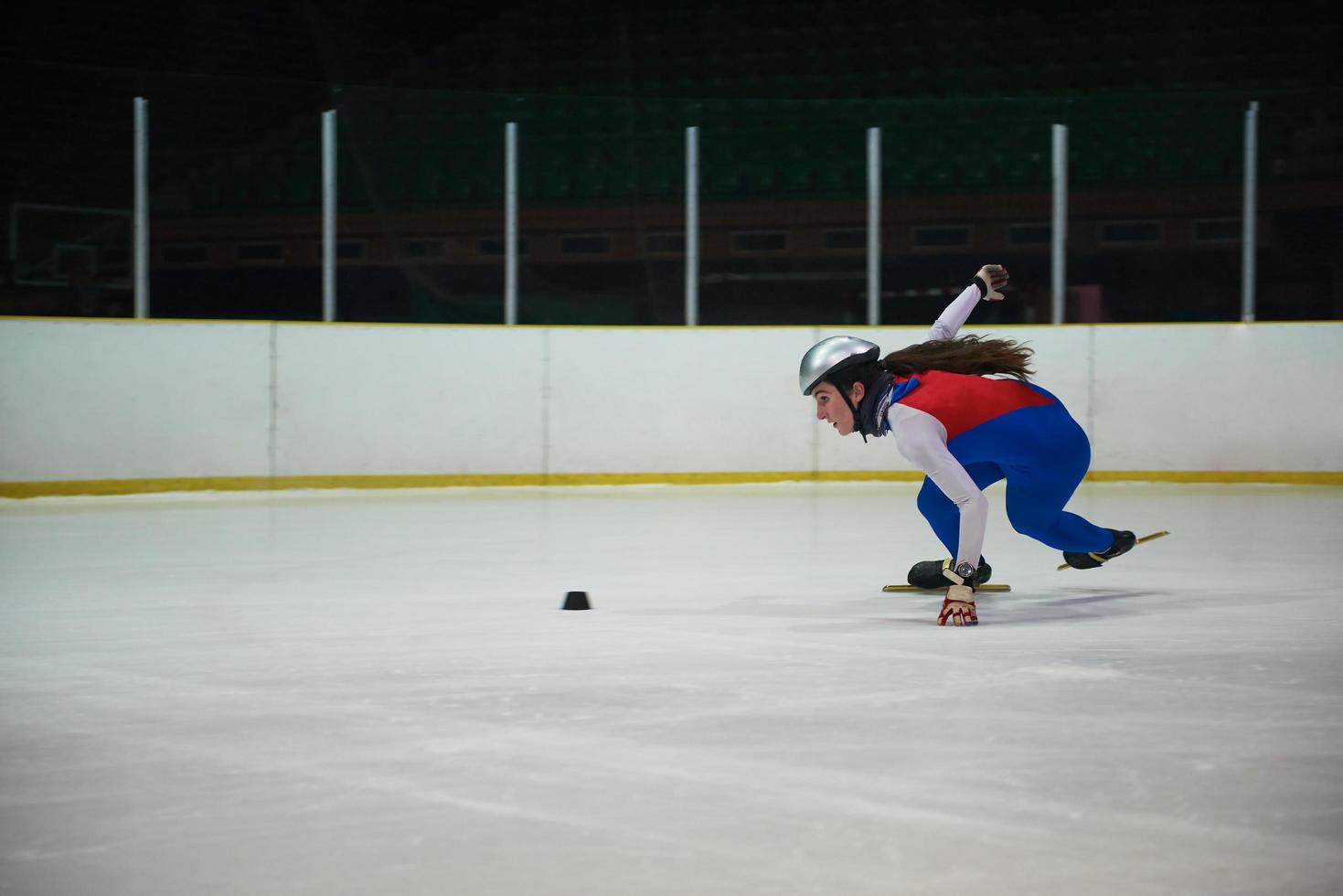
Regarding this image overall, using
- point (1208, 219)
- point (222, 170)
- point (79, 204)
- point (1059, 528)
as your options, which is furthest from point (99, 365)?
point (1208, 219)

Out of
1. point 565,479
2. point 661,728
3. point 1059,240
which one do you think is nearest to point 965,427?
point 661,728

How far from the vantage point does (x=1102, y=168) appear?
10148mm

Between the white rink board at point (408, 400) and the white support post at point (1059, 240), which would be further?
the white support post at point (1059, 240)

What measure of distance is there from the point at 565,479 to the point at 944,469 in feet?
18.8

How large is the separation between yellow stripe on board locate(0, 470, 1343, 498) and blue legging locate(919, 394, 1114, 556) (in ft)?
17.0

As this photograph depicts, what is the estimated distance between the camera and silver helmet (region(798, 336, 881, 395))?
4082mm

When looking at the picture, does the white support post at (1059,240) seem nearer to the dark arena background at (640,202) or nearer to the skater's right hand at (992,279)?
the dark arena background at (640,202)

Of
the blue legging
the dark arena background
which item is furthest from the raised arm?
the dark arena background

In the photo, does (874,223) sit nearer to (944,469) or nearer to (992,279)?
(992,279)

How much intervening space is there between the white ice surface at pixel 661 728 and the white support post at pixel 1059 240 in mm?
4577

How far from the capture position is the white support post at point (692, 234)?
33.1 ft

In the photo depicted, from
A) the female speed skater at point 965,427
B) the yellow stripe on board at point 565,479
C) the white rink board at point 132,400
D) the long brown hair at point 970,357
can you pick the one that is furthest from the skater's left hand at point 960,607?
the white rink board at point 132,400

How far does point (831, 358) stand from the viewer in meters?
4.09

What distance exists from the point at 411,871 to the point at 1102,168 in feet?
30.2
